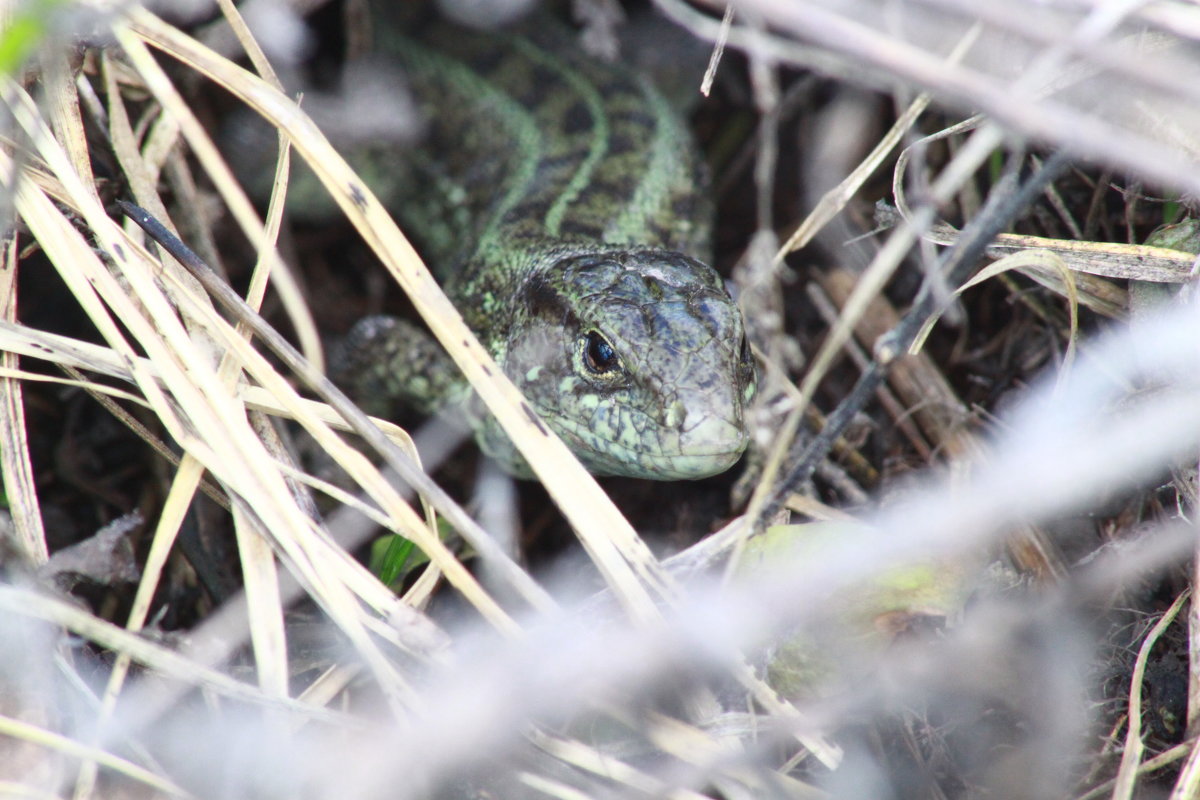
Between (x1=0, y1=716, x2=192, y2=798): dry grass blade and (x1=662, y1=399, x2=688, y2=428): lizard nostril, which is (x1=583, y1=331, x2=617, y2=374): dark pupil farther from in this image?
(x1=0, y1=716, x2=192, y2=798): dry grass blade

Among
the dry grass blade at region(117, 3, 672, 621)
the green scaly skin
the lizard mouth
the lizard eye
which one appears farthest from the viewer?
the lizard eye

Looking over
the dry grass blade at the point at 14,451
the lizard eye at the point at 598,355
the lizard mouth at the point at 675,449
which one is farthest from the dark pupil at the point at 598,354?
the dry grass blade at the point at 14,451

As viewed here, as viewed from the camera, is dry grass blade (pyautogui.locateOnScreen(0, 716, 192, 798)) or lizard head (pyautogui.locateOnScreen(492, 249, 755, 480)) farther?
lizard head (pyautogui.locateOnScreen(492, 249, 755, 480))

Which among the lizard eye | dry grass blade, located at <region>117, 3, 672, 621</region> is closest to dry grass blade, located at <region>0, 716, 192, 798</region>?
dry grass blade, located at <region>117, 3, 672, 621</region>

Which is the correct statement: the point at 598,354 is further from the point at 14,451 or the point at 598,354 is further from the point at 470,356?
the point at 14,451

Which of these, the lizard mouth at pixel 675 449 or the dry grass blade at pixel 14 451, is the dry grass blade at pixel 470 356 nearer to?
the lizard mouth at pixel 675 449

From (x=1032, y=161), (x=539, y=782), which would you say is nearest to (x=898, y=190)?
(x=1032, y=161)

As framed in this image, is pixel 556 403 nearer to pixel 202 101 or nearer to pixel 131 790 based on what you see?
pixel 131 790

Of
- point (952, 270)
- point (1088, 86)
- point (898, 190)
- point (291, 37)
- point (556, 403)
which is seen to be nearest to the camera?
point (952, 270)
